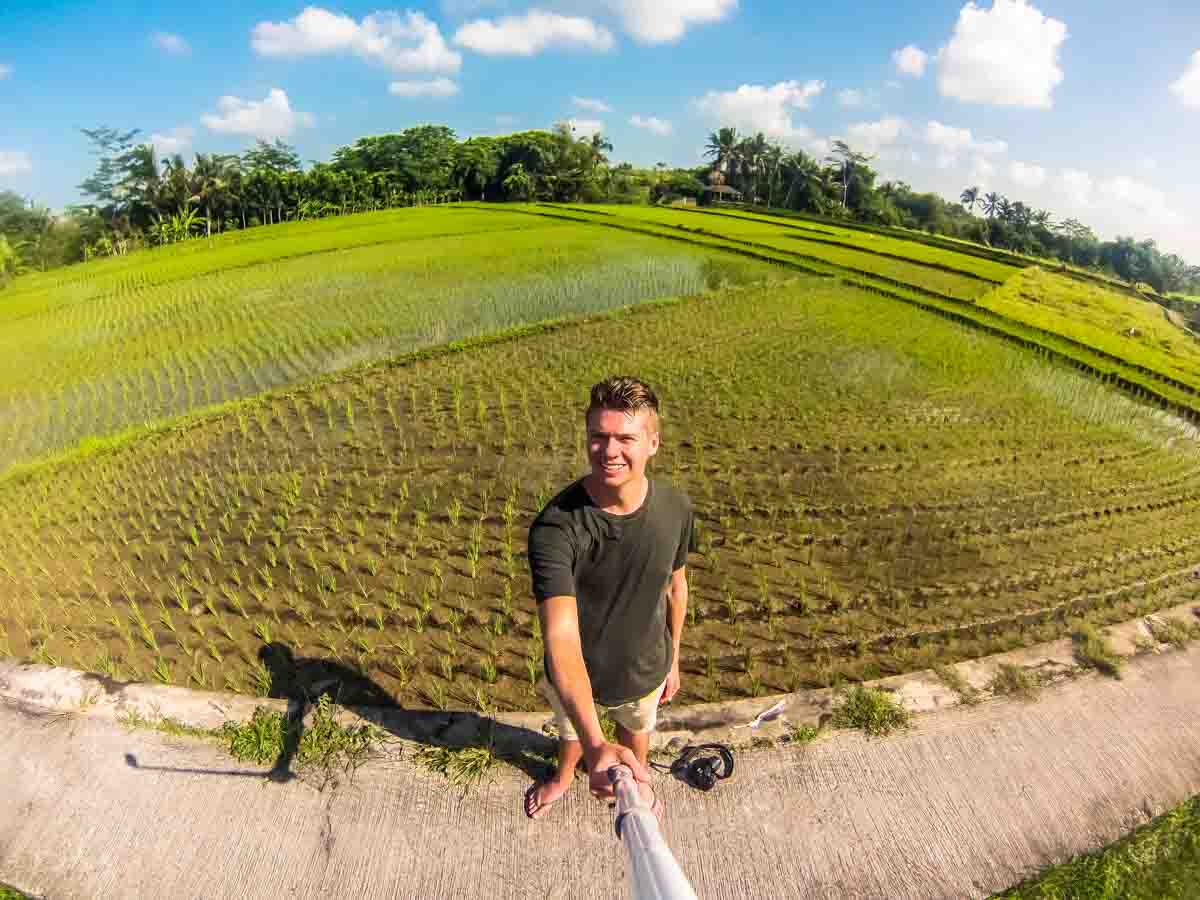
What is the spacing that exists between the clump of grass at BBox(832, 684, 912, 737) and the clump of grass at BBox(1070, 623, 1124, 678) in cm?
102

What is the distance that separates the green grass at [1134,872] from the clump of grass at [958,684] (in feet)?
2.00

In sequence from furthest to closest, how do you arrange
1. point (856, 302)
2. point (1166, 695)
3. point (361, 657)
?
point (856, 302)
point (361, 657)
point (1166, 695)

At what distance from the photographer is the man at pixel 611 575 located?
1.51 meters

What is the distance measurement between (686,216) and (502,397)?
22035 millimetres

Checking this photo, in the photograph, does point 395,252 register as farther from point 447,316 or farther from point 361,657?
point 361,657

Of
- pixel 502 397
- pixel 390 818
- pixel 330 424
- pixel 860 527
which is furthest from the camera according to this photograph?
pixel 502 397

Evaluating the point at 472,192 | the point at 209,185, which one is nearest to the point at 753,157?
the point at 472,192

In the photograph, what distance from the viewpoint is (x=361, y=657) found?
307cm

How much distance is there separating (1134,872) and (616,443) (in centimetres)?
229

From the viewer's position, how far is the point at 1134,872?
200 cm

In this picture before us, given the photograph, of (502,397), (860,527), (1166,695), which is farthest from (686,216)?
(1166,695)

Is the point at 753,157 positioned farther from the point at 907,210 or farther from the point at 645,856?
the point at 645,856

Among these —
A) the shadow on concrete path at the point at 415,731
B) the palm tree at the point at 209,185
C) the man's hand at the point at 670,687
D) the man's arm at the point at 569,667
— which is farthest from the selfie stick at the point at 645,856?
the palm tree at the point at 209,185

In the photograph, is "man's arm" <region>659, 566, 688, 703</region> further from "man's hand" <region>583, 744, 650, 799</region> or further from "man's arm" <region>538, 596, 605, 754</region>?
"man's hand" <region>583, 744, 650, 799</region>
